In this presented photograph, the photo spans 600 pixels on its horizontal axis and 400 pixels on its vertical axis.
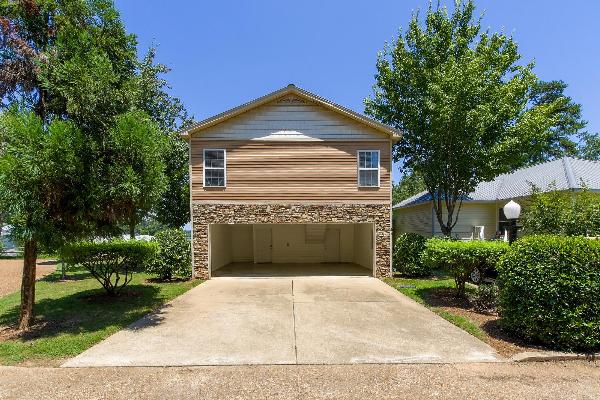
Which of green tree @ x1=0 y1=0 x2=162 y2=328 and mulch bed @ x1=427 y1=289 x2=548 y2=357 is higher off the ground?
green tree @ x1=0 y1=0 x2=162 y2=328

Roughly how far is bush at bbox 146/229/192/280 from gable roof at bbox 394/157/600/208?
12756 millimetres

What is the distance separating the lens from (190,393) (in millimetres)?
4465

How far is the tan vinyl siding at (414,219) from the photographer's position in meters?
19.9

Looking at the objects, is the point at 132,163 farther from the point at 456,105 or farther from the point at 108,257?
the point at 456,105

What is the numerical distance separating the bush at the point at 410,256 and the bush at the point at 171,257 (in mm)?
8490

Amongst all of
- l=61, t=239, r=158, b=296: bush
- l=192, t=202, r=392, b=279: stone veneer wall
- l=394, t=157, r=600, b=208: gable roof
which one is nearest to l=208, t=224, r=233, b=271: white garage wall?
l=192, t=202, r=392, b=279: stone veneer wall

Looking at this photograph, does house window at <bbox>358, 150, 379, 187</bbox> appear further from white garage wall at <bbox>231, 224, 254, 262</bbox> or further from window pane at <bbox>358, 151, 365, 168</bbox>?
white garage wall at <bbox>231, 224, 254, 262</bbox>

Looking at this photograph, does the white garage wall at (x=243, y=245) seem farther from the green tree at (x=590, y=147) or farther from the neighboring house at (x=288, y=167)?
the green tree at (x=590, y=147)

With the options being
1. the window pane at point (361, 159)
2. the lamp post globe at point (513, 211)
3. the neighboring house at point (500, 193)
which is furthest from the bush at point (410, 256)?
the lamp post globe at point (513, 211)

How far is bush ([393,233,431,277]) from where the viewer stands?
13.9 metres

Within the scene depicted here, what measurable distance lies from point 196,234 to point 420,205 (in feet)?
44.0

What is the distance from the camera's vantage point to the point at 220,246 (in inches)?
651

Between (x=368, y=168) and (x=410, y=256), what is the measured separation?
12.9ft

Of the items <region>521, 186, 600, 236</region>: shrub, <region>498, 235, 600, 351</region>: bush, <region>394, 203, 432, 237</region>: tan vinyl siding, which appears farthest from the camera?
<region>394, 203, 432, 237</region>: tan vinyl siding
